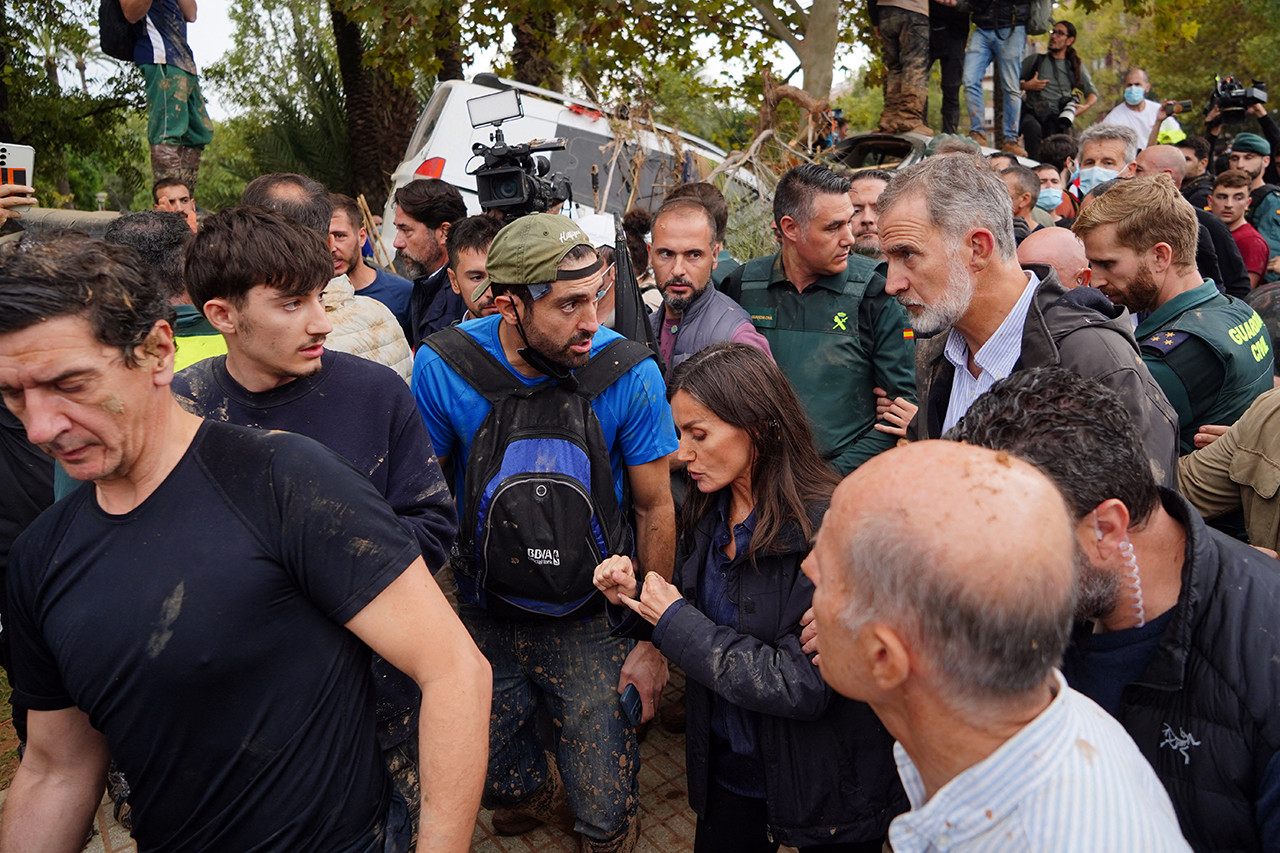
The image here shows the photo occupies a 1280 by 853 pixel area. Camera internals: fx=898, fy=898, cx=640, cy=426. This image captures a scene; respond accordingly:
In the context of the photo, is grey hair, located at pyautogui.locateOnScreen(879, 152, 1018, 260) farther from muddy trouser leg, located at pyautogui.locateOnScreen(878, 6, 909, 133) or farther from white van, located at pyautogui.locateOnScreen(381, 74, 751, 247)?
muddy trouser leg, located at pyautogui.locateOnScreen(878, 6, 909, 133)

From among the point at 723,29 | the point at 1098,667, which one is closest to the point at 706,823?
the point at 1098,667

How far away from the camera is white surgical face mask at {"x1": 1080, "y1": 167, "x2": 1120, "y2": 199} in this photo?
654cm

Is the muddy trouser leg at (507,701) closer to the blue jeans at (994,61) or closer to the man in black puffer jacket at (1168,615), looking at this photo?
the man in black puffer jacket at (1168,615)

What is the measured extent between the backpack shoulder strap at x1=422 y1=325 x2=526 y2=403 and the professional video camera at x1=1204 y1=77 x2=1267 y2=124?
997 cm

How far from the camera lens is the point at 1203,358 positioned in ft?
9.99

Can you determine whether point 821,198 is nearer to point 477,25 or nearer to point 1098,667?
point 1098,667

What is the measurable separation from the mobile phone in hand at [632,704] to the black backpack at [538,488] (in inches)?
13.4

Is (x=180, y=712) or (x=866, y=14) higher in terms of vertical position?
(x=866, y=14)

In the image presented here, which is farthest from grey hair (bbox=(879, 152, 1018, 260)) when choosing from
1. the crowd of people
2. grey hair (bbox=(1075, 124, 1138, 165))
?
grey hair (bbox=(1075, 124, 1138, 165))

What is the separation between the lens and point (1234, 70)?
23.9m

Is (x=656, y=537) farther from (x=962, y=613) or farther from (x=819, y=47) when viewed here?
(x=819, y=47)

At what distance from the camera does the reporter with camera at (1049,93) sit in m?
10.9

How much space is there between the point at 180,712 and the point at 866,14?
15.7m

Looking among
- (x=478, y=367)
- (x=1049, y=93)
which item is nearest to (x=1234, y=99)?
(x=1049, y=93)
